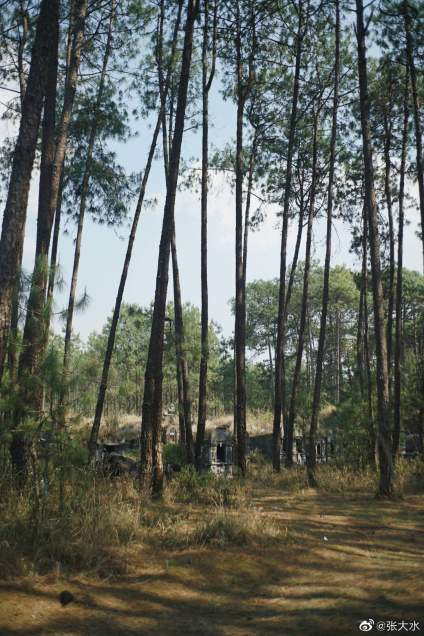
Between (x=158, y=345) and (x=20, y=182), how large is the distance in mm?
3960

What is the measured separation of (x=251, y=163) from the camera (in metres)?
17.0

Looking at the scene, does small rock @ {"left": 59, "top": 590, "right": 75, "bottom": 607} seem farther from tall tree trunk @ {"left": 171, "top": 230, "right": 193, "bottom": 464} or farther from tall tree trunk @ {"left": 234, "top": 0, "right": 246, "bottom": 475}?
tall tree trunk @ {"left": 234, "top": 0, "right": 246, "bottom": 475}

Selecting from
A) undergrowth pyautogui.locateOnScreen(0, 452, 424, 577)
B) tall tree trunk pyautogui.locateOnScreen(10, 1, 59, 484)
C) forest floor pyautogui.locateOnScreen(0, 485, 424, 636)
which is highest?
tall tree trunk pyautogui.locateOnScreen(10, 1, 59, 484)

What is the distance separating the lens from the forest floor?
364cm

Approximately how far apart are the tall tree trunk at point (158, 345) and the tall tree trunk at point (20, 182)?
3.41 metres

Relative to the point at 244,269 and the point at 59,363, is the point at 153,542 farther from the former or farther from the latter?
the point at 244,269

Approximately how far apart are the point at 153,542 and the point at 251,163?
13644 millimetres

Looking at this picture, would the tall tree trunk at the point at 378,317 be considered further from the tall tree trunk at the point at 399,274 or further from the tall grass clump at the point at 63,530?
the tall grass clump at the point at 63,530

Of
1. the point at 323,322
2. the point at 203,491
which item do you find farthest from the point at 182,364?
the point at 203,491

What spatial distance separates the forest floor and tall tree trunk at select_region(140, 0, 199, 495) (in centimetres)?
254

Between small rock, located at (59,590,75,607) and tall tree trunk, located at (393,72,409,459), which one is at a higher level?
tall tree trunk, located at (393,72,409,459)

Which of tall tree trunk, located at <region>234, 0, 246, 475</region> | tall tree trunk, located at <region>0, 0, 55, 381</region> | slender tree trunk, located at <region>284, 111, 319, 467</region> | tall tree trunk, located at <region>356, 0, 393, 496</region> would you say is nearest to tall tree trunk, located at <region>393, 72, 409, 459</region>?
slender tree trunk, located at <region>284, 111, 319, 467</region>

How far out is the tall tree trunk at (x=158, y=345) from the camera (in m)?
8.55

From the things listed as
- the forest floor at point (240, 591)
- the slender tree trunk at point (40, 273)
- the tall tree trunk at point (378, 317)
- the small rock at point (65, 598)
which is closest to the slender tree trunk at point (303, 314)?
the tall tree trunk at point (378, 317)
